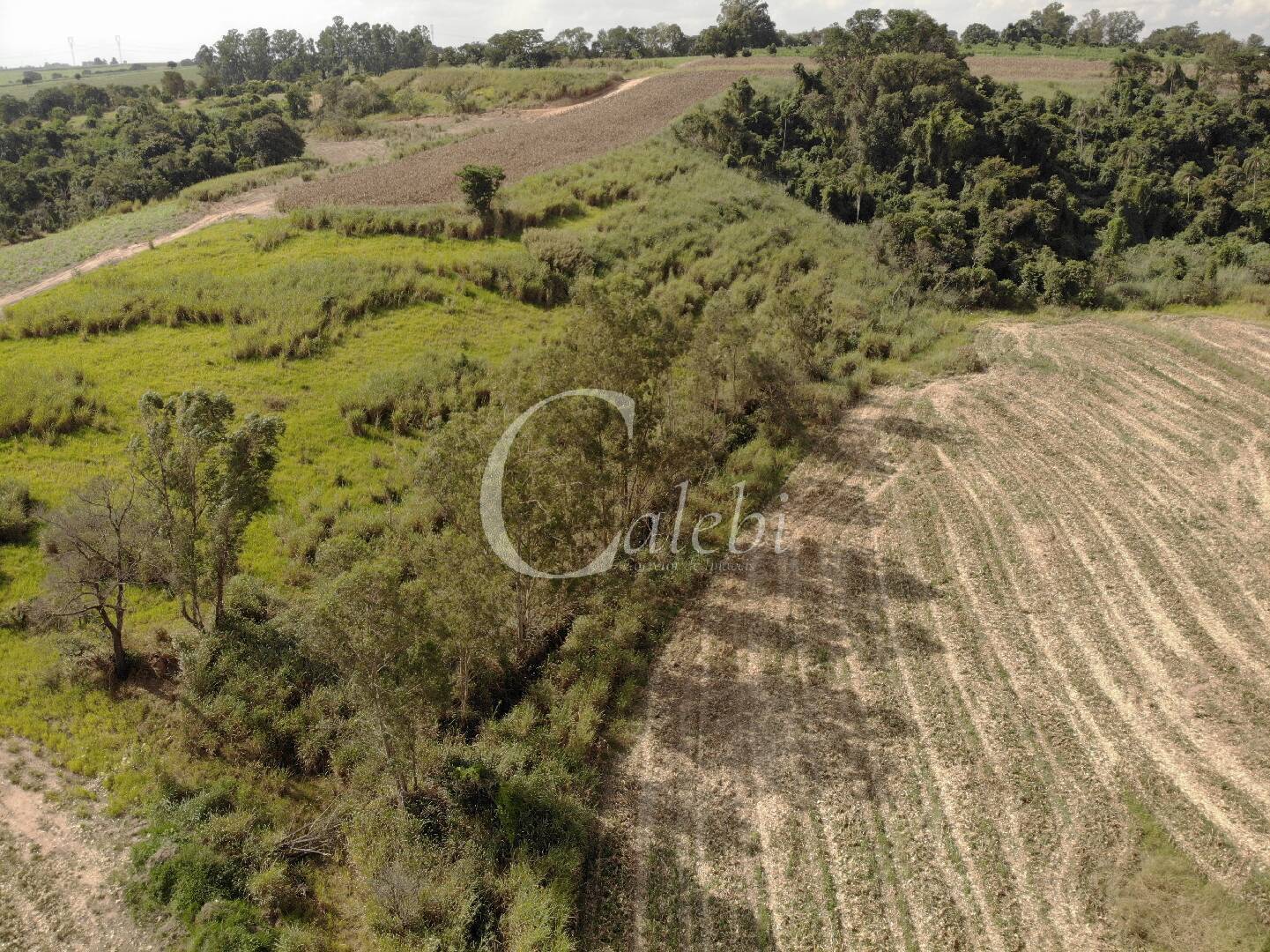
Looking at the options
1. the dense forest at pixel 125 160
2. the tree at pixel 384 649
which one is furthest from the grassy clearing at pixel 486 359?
the dense forest at pixel 125 160

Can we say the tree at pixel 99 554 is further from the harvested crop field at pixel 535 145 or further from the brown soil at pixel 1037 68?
the brown soil at pixel 1037 68

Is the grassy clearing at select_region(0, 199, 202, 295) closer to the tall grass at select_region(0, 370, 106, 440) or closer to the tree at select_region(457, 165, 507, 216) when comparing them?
the tall grass at select_region(0, 370, 106, 440)

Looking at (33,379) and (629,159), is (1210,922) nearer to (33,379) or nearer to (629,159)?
(33,379)

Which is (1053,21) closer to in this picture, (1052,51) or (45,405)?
(1052,51)

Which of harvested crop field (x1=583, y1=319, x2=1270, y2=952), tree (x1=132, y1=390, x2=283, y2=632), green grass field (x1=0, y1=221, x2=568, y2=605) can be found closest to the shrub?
green grass field (x1=0, y1=221, x2=568, y2=605)

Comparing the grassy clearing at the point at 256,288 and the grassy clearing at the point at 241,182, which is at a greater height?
the grassy clearing at the point at 241,182

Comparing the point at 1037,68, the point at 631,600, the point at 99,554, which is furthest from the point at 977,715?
the point at 1037,68
